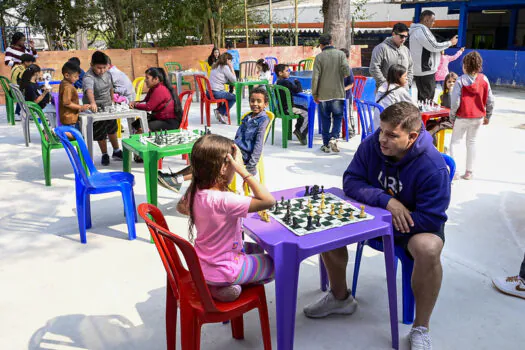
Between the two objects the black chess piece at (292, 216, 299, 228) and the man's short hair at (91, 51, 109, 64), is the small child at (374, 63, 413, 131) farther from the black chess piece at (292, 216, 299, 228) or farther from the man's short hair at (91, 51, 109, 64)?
the man's short hair at (91, 51, 109, 64)

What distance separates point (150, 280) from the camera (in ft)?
10.8

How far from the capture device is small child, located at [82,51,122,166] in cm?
604

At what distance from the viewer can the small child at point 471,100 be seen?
512 centimetres

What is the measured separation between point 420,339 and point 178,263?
4.26ft

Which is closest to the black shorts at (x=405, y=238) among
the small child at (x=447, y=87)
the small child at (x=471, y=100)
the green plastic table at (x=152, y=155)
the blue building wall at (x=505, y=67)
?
the green plastic table at (x=152, y=155)

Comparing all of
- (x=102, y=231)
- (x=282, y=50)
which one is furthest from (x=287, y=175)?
(x=282, y=50)

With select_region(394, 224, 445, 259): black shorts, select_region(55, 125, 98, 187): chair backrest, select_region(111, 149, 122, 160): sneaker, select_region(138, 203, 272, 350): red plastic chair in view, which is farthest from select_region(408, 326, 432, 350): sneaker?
select_region(111, 149, 122, 160): sneaker

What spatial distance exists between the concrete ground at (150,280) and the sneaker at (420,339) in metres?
0.12

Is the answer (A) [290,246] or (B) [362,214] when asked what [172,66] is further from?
(A) [290,246]

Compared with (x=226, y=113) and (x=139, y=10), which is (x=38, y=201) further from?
(x=139, y=10)

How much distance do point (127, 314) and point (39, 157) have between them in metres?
4.66

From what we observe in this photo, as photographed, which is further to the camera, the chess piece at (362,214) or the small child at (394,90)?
the small child at (394,90)

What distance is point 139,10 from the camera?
13953mm

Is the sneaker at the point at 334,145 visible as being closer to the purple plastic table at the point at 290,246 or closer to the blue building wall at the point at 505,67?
the purple plastic table at the point at 290,246
